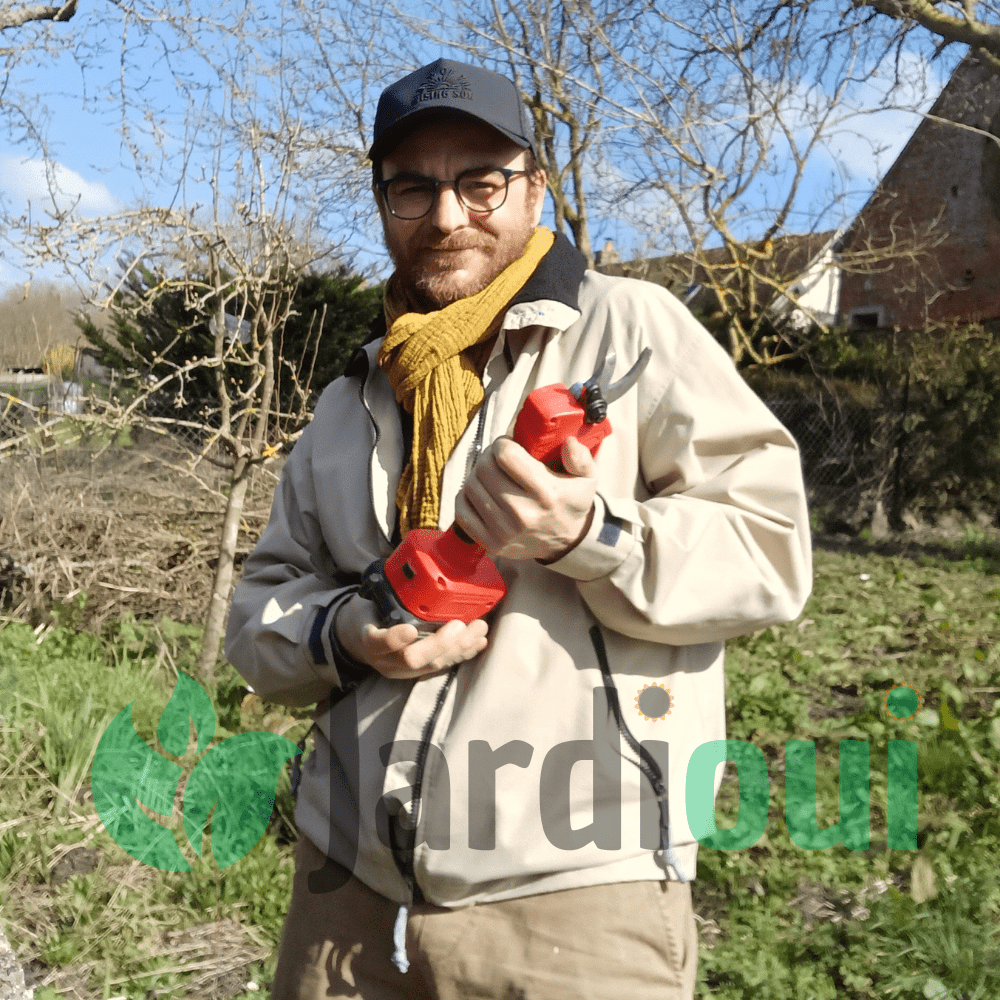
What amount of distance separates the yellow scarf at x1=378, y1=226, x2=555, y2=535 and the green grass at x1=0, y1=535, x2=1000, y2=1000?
1929mm

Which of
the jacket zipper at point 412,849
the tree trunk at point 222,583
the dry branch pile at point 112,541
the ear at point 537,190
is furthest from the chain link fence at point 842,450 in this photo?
the jacket zipper at point 412,849

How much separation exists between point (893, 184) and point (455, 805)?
23.8 m

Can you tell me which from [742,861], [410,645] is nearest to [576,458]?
[410,645]

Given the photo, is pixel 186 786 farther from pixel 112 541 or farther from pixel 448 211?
pixel 448 211

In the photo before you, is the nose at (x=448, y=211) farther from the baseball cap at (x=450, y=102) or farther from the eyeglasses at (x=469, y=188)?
the baseball cap at (x=450, y=102)

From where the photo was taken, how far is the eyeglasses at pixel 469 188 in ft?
5.51

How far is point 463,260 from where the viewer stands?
1671 mm

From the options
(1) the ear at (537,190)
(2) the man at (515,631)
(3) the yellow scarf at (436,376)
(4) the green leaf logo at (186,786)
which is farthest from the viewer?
(4) the green leaf logo at (186,786)

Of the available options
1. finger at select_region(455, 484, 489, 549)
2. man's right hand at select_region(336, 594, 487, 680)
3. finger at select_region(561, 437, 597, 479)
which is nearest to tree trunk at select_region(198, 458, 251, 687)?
man's right hand at select_region(336, 594, 487, 680)

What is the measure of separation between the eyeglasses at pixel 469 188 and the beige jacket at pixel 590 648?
261 millimetres

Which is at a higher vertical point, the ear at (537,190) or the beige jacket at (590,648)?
the ear at (537,190)

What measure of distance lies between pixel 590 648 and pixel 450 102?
3.22 ft

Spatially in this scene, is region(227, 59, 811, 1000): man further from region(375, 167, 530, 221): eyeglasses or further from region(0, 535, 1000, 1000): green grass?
region(0, 535, 1000, 1000): green grass

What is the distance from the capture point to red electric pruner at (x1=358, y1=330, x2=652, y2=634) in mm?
1225
